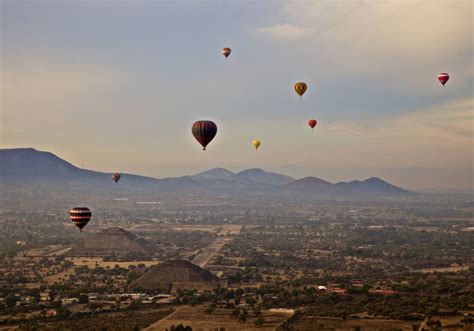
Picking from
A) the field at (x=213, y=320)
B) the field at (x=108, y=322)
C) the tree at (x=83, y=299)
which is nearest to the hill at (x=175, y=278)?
the tree at (x=83, y=299)

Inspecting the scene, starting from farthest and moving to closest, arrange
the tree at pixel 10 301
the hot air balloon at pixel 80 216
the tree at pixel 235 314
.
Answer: the tree at pixel 10 301 → the hot air balloon at pixel 80 216 → the tree at pixel 235 314

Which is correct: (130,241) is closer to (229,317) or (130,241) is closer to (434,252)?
(434,252)

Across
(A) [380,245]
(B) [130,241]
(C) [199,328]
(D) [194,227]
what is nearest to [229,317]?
(C) [199,328]

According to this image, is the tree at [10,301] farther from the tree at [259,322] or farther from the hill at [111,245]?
the hill at [111,245]

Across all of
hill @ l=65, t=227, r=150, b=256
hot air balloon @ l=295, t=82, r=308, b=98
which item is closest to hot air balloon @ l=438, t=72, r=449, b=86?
hot air balloon @ l=295, t=82, r=308, b=98

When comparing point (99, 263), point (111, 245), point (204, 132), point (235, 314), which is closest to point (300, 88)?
point (204, 132)

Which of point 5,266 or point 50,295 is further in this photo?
point 5,266
